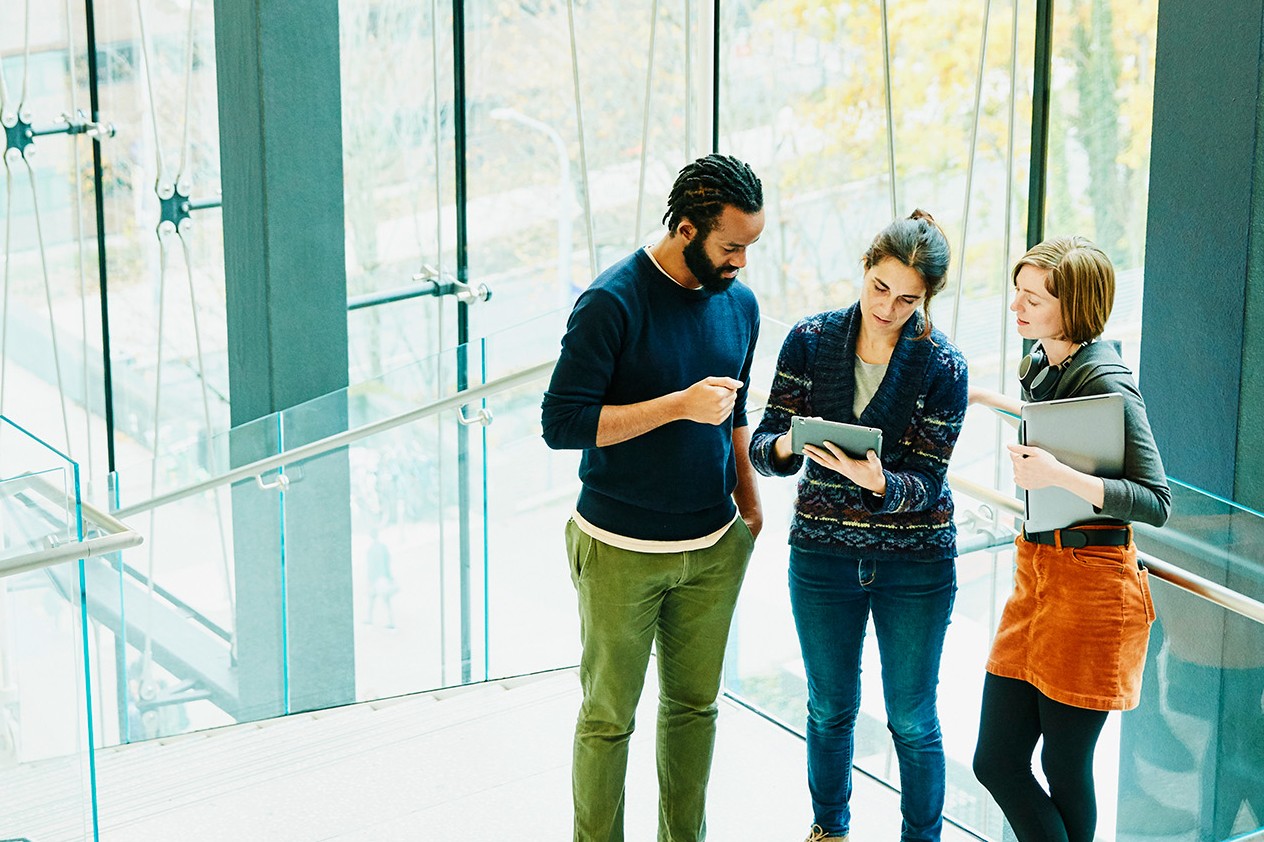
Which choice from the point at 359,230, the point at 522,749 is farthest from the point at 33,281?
the point at 522,749

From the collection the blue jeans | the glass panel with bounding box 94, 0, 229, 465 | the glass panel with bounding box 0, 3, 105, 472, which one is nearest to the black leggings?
the blue jeans

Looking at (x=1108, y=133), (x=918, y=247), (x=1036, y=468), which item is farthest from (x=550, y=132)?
(x=1036, y=468)

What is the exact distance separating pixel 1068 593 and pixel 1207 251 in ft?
3.18

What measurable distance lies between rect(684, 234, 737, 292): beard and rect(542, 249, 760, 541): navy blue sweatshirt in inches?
1.2

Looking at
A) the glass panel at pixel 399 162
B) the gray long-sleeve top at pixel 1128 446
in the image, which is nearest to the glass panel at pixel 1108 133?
the gray long-sleeve top at pixel 1128 446

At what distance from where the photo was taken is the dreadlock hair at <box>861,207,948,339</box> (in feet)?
8.55

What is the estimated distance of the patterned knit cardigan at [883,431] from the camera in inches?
106

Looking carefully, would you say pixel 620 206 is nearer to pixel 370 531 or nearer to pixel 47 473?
pixel 370 531

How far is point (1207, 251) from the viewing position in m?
3.17

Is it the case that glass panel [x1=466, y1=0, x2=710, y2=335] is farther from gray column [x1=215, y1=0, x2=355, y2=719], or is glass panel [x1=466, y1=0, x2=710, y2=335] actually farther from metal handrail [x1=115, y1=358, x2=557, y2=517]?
metal handrail [x1=115, y1=358, x2=557, y2=517]

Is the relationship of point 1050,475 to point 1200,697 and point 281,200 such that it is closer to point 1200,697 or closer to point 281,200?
point 1200,697

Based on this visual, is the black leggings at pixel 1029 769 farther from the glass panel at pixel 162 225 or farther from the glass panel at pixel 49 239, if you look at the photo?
the glass panel at pixel 49 239

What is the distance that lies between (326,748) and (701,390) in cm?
164

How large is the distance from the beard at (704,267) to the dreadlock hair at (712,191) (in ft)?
0.08
